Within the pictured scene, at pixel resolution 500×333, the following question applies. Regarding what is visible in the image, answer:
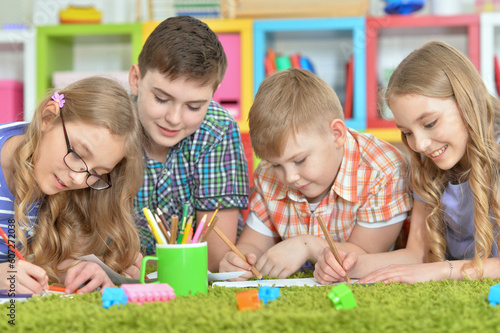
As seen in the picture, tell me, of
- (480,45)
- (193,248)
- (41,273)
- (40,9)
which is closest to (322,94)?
(193,248)

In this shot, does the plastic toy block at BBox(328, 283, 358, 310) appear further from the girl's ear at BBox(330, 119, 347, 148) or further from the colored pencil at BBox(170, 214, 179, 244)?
the girl's ear at BBox(330, 119, 347, 148)

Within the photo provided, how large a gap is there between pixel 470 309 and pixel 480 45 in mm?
1960

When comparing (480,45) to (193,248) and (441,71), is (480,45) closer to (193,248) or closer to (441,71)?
(441,71)

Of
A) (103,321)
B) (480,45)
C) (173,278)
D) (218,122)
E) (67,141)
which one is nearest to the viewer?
(103,321)

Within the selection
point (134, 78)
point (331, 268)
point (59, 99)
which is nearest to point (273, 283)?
point (331, 268)

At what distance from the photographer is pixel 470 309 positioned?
69 cm

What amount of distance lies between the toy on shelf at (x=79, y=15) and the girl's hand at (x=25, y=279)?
1936 millimetres

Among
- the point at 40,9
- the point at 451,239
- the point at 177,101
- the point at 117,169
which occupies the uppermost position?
the point at 40,9

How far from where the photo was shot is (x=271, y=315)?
0.66 meters

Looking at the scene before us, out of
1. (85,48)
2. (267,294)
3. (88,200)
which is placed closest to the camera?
(267,294)

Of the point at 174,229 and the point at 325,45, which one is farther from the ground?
the point at 325,45

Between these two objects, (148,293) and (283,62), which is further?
(283,62)

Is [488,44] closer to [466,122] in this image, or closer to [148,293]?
[466,122]

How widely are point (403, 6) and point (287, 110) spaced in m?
1.51
